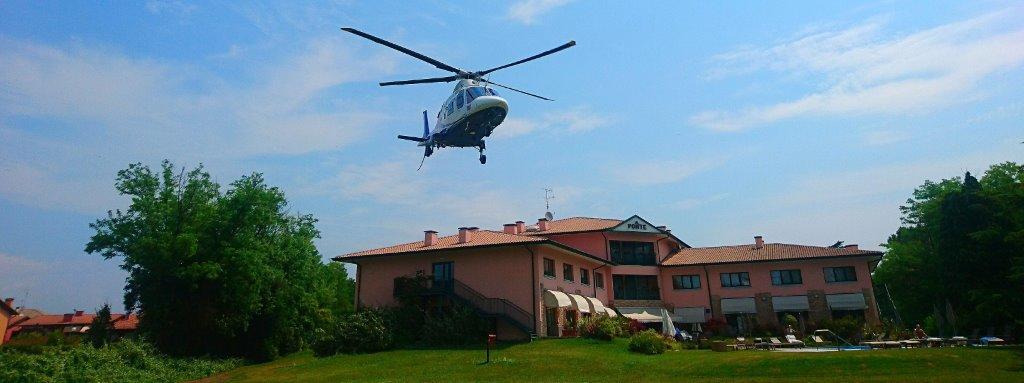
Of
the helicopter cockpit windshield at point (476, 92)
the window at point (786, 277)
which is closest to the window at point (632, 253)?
the window at point (786, 277)

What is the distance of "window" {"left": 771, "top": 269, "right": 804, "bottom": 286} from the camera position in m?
42.7

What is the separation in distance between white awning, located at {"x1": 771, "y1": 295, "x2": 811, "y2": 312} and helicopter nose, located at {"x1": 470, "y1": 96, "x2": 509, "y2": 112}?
29.6 meters

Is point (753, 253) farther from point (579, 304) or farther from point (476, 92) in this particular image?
point (476, 92)

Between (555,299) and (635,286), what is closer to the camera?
(555,299)

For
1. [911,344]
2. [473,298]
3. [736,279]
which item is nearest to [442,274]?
[473,298]

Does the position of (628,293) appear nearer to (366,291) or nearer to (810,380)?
(366,291)

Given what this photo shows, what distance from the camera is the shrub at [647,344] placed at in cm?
2614

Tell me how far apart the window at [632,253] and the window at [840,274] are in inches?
484

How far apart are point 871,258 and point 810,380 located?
28.6 m

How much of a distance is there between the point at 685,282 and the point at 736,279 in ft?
12.4

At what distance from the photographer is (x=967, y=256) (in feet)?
110

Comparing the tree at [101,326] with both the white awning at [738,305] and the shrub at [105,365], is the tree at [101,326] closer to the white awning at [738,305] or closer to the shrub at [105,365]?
the shrub at [105,365]

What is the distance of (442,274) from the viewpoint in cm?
3491

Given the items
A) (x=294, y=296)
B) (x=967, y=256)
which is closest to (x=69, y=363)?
(x=294, y=296)
